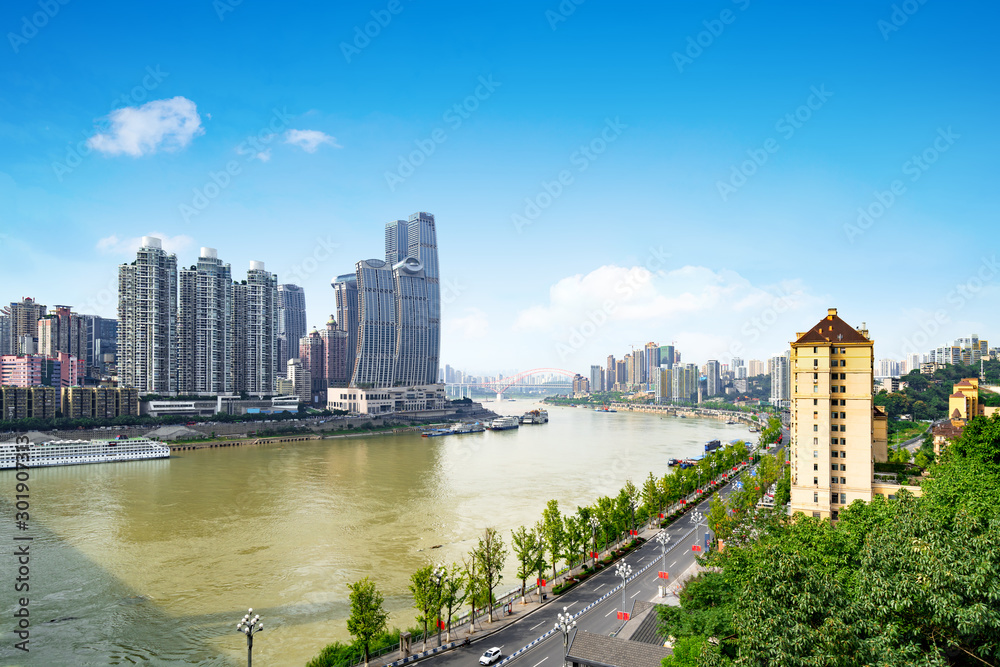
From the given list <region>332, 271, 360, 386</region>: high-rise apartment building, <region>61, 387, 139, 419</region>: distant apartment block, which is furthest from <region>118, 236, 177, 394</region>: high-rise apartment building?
<region>332, 271, 360, 386</region>: high-rise apartment building

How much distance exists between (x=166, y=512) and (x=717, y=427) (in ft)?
195

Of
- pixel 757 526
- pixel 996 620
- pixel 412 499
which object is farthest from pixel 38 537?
pixel 996 620

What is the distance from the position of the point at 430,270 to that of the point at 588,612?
64.4 m

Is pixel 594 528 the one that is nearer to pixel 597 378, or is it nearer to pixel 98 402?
pixel 98 402

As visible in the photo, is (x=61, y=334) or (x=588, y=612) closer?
(x=588, y=612)

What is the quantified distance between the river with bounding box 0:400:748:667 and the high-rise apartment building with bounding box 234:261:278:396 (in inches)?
734

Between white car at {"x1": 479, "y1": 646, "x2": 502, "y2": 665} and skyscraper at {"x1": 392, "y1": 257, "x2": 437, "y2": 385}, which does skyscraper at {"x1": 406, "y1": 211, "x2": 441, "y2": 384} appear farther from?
white car at {"x1": 479, "y1": 646, "x2": 502, "y2": 665}

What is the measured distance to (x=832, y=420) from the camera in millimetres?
18594

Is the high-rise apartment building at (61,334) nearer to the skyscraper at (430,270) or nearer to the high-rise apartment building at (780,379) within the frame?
the skyscraper at (430,270)

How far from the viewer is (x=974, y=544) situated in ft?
24.2

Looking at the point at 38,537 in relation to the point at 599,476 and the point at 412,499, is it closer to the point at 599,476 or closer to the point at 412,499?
the point at 412,499

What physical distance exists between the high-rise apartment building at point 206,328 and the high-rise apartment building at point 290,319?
134 feet

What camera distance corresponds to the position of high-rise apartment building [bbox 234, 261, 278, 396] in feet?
182

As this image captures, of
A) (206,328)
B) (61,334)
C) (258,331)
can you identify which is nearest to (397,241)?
(258,331)
